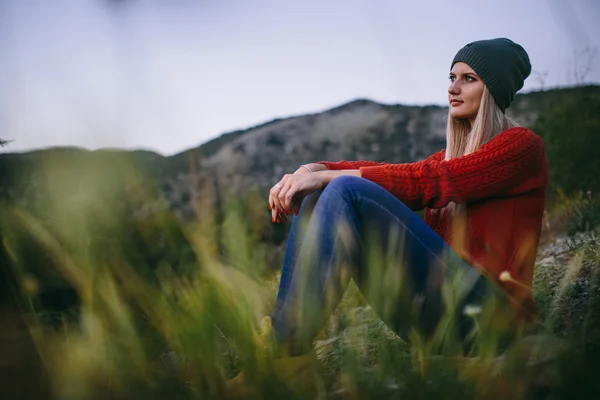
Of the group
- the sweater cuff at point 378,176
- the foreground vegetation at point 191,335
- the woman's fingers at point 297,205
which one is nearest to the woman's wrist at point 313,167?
the woman's fingers at point 297,205

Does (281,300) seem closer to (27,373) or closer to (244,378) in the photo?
(244,378)

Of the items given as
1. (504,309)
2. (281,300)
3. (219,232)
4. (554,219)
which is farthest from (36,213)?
(554,219)

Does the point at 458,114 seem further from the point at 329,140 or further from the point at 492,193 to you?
the point at 329,140

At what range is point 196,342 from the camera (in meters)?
1.12

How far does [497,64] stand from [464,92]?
0.56ft

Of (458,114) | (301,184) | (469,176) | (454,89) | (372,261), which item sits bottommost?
(372,261)

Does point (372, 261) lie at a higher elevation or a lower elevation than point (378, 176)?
lower

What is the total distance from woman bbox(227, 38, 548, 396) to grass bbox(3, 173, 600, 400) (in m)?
0.27

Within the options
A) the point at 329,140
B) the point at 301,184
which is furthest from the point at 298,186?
the point at 329,140

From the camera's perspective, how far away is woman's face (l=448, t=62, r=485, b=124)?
2285 millimetres

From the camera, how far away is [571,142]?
6758mm

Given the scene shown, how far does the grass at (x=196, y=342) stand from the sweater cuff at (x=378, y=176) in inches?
28.4

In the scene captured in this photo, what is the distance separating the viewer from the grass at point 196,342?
1.11m

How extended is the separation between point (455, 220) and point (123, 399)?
1.43 m
